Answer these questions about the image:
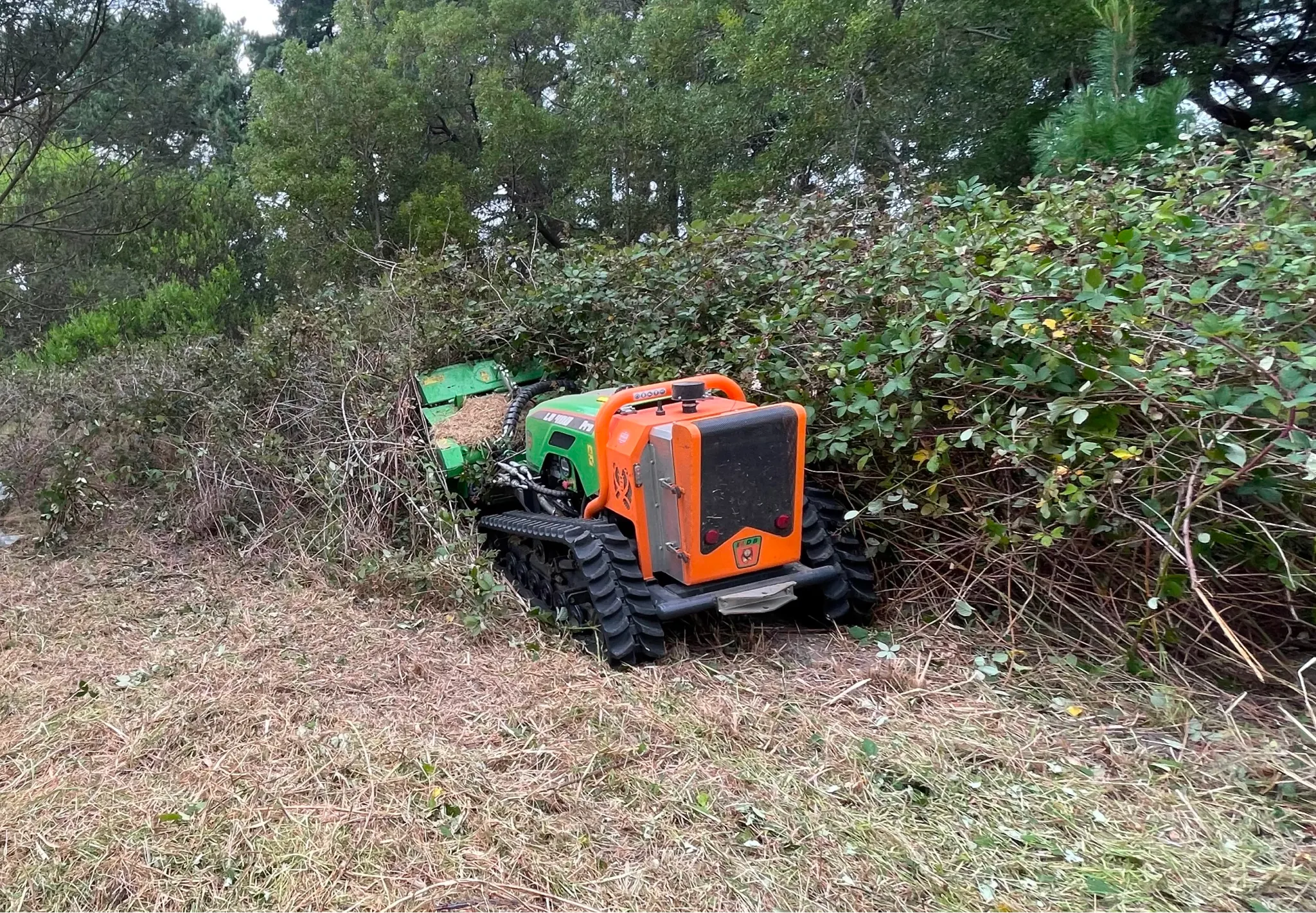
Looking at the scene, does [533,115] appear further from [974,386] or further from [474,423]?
[974,386]

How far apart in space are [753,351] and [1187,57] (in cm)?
558

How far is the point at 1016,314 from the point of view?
3.23 metres

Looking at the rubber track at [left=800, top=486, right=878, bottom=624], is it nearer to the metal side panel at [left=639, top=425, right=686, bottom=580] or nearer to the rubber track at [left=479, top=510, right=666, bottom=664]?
the metal side panel at [left=639, top=425, right=686, bottom=580]

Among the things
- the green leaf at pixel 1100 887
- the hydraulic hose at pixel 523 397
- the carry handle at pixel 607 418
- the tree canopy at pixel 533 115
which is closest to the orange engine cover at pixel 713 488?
the carry handle at pixel 607 418

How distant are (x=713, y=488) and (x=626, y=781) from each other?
4.01 ft

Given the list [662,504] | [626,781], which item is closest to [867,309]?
[662,504]

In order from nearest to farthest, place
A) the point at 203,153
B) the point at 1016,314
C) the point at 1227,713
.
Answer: the point at 1227,713 < the point at 1016,314 < the point at 203,153

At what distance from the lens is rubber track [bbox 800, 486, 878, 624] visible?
3.65 meters

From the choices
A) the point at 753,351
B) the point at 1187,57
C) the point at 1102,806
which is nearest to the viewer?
the point at 1102,806

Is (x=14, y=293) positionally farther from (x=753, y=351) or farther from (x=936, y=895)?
(x=936, y=895)

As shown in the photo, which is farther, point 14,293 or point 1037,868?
point 14,293

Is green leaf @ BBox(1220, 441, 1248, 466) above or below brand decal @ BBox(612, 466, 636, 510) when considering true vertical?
above

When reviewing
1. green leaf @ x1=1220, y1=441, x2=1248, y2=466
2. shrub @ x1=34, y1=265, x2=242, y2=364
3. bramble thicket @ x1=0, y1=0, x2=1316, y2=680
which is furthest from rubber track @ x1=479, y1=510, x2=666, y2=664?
shrub @ x1=34, y1=265, x2=242, y2=364

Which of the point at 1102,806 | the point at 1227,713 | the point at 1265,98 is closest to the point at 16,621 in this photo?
the point at 1102,806
